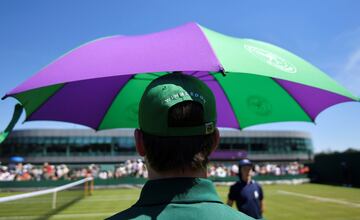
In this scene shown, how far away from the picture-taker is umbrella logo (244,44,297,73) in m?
2.80

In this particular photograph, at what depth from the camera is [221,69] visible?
7.45 feet

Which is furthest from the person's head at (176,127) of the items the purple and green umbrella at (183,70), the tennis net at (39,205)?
the tennis net at (39,205)

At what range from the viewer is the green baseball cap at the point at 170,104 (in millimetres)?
1465

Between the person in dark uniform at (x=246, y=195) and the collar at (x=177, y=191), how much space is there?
19.2 feet

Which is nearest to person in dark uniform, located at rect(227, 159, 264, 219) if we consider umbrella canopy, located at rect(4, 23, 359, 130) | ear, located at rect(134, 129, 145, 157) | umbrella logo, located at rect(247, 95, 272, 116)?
umbrella canopy, located at rect(4, 23, 359, 130)

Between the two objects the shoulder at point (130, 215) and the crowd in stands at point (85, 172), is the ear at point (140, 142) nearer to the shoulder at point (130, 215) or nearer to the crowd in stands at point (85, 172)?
the shoulder at point (130, 215)

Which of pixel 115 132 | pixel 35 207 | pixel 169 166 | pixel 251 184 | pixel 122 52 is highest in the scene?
pixel 115 132

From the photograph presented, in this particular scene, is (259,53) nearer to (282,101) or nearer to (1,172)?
(282,101)

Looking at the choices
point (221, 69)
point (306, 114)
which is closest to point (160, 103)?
point (221, 69)

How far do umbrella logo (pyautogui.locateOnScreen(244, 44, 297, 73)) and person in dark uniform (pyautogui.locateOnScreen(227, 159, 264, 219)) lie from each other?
4.60 metres

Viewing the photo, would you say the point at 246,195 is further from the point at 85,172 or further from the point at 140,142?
the point at 85,172

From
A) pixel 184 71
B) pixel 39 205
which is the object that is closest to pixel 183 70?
pixel 184 71

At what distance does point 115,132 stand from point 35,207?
51979 millimetres

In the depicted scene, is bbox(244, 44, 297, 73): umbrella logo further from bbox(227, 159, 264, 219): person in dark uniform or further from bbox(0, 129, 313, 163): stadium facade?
bbox(0, 129, 313, 163): stadium facade
